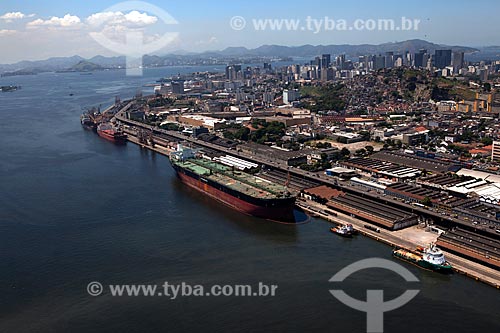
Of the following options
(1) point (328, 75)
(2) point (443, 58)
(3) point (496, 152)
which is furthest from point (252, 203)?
(2) point (443, 58)

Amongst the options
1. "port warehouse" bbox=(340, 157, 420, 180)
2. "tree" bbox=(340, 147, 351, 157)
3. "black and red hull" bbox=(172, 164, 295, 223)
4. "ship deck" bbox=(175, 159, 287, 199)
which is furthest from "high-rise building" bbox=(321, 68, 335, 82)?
"black and red hull" bbox=(172, 164, 295, 223)

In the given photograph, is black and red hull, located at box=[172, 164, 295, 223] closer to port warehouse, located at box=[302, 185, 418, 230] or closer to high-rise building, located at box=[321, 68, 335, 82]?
port warehouse, located at box=[302, 185, 418, 230]

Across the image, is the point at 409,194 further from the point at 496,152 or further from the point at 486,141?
the point at 486,141

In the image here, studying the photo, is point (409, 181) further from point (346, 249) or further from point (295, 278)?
point (295, 278)

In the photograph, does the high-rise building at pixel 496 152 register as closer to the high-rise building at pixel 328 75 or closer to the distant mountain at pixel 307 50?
the high-rise building at pixel 328 75

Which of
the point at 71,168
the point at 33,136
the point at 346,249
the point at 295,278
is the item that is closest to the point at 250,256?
the point at 295,278
